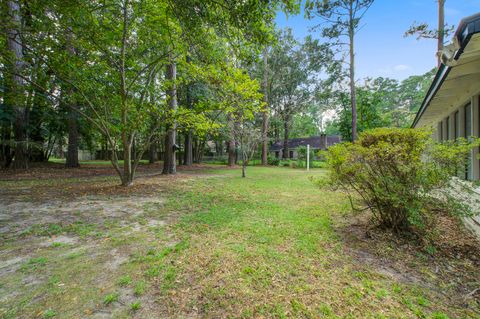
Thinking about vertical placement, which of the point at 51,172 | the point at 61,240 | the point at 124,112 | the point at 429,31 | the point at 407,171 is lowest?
the point at 61,240

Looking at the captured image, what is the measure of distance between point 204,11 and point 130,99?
4.72 meters

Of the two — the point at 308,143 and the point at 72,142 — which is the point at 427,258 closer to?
the point at 72,142

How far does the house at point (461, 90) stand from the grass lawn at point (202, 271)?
2273mm

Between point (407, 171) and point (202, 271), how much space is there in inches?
116

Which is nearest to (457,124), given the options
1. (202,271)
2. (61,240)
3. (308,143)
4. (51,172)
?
(202,271)

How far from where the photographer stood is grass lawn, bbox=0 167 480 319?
1.75 m

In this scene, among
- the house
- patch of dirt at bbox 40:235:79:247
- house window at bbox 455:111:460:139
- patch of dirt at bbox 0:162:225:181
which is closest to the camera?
the house

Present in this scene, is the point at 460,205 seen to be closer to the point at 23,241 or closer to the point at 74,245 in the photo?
the point at 74,245

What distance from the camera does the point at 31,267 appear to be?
229cm

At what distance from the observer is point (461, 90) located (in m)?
4.60

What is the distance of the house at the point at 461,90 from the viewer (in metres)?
2.45

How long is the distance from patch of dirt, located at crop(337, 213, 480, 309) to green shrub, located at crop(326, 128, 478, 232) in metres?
0.37

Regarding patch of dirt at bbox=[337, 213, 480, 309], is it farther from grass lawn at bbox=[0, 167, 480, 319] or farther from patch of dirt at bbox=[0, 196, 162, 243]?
patch of dirt at bbox=[0, 196, 162, 243]

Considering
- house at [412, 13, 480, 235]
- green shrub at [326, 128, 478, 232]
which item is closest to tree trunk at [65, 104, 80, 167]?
green shrub at [326, 128, 478, 232]
